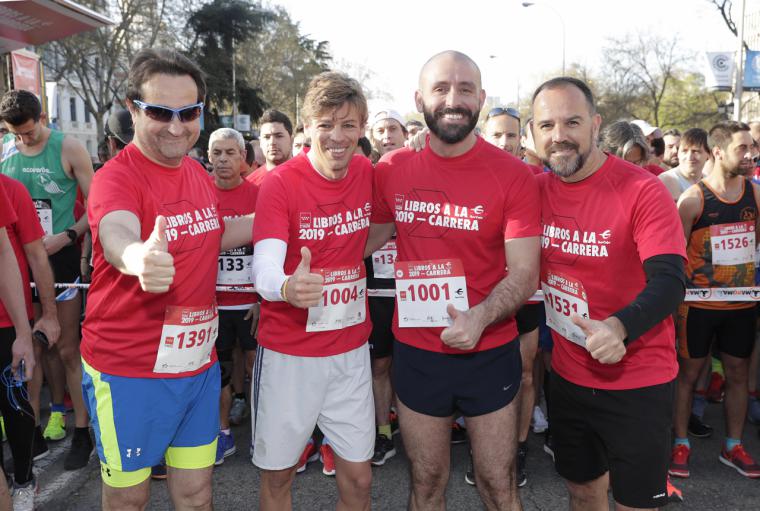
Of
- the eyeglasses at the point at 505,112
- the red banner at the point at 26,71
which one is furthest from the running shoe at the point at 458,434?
the red banner at the point at 26,71

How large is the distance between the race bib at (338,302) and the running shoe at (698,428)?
129 inches

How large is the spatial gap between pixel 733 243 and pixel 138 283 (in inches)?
148

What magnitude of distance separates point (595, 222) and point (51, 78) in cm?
4201

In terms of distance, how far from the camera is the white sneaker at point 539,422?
190 inches

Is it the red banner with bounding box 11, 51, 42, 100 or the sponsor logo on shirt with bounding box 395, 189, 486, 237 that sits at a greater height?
the red banner with bounding box 11, 51, 42, 100

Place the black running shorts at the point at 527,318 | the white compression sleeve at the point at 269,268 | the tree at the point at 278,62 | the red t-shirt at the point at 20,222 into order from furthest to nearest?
1. the tree at the point at 278,62
2. the black running shorts at the point at 527,318
3. the red t-shirt at the point at 20,222
4. the white compression sleeve at the point at 269,268

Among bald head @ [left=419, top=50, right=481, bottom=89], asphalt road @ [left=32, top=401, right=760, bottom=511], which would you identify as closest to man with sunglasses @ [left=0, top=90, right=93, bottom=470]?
asphalt road @ [left=32, top=401, right=760, bottom=511]

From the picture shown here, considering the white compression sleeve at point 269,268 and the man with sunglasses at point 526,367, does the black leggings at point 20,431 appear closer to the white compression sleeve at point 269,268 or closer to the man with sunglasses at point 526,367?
the white compression sleeve at point 269,268

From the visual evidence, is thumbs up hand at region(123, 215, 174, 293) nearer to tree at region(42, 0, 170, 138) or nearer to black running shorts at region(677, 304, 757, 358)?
black running shorts at region(677, 304, 757, 358)

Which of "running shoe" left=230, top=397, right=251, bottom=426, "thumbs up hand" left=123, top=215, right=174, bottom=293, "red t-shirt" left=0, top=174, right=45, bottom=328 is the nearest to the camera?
"thumbs up hand" left=123, top=215, right=174, bottom=293

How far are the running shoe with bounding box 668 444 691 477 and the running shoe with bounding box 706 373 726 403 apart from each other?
1.76 m

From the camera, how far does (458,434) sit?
4.76 m

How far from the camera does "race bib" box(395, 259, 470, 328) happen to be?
2.74m

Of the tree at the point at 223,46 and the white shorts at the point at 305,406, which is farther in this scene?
the tree at the point at 223,46
